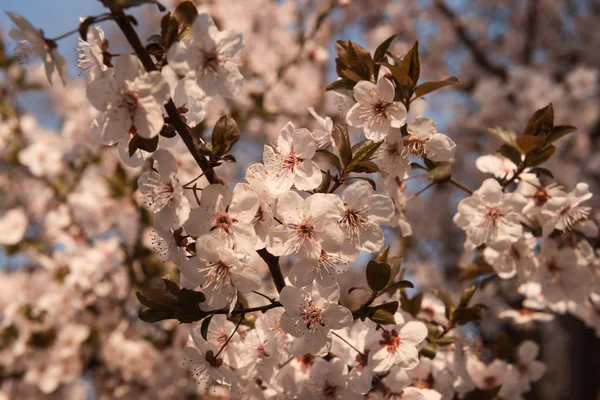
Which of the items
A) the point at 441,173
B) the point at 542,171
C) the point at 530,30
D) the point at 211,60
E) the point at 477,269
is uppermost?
the point at 211,60

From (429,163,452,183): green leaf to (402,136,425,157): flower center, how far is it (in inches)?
7.2

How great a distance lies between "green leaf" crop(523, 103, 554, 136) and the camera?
134 cm

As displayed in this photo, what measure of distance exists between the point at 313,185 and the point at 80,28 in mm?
499

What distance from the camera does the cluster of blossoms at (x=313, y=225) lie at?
0.96 metres

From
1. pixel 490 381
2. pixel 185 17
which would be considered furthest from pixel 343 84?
pixel 490 381

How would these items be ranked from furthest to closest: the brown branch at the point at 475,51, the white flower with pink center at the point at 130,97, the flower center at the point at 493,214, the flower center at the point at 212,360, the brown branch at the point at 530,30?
the brown branch at the point at 530,30, the brown branch at the point at 475,51, the flower center at the point at 493,214, the flower center at the point at 212,360, the white flower with pink center at the point at 130,97

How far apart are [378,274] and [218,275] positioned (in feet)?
1.08

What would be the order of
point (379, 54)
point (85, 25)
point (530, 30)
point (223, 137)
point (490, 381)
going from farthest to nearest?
point (530, 30) < point (490, 381) < point (379, 54) < point (223, 137) < point (85, 25)

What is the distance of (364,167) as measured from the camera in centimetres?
107

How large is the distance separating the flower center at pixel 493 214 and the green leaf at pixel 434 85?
359 mm

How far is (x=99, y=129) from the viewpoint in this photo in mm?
1027

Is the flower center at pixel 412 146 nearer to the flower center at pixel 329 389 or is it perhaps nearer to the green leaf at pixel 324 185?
the green leaf at pixel 324 185

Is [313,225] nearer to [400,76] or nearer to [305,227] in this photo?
[305,227]

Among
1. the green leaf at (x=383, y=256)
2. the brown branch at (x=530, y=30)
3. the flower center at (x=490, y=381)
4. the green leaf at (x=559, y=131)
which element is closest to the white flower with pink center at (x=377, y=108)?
the green leaf at (x=383, y=256)
